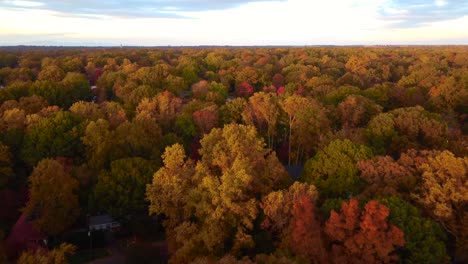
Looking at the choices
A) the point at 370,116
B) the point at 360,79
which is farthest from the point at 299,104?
the point at 360,79

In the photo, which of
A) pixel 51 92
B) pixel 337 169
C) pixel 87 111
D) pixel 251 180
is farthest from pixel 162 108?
pixel 337 169

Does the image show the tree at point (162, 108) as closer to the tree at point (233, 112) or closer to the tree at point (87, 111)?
the tree at point (87, 111)

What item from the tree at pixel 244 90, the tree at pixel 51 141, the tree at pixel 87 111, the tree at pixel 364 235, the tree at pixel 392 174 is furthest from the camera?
the tree at pixel 244 90

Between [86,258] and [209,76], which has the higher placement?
[209,76]

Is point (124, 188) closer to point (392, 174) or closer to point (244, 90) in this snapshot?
point (392, 174)

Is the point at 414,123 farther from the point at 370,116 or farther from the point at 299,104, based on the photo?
the point at 299,104

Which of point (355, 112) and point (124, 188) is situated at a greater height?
point (355, 112)

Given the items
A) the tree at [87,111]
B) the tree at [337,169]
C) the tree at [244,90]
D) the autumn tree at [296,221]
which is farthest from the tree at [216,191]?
the tree at [244,90]
